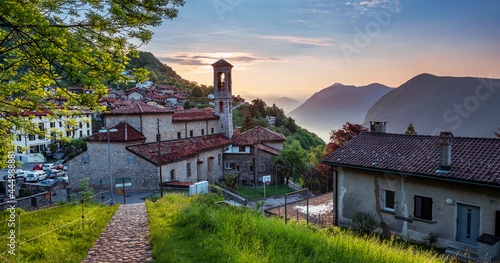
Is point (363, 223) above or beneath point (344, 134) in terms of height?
beneath

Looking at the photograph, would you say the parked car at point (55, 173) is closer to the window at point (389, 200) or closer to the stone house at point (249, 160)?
the stone house at point (249, 160)

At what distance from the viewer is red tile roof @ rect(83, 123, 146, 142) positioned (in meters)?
25.9

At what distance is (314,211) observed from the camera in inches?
740

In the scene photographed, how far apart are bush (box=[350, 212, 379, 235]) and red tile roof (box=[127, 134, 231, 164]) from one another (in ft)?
55.4

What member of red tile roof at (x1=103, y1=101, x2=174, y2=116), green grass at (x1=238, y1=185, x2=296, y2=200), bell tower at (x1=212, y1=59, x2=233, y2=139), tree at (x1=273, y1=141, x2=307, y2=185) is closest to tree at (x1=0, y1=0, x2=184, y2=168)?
red tile roof at (x1=103, y1=101, x2=174, y2=116)

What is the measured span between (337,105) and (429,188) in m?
84.4

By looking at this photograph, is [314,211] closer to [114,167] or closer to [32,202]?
[32,202]

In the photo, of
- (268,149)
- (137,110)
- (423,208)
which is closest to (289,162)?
(268,149)

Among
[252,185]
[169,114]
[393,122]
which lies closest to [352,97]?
[393,122]

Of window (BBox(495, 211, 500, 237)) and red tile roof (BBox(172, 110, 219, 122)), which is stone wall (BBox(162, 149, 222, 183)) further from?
window (BBox(495, 211, 500, 237))

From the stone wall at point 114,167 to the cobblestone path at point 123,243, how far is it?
14981mm

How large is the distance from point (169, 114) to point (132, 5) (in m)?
26.4

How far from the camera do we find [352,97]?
88812mm

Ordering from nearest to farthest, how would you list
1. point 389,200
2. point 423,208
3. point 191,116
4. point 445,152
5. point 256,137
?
point 445,152, point 423,208, point 389,200, point 191,116, point 256,137
